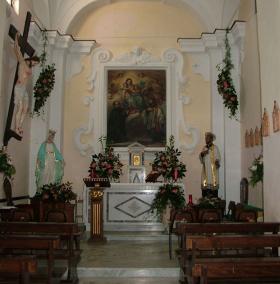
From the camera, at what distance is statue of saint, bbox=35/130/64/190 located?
10719 mm

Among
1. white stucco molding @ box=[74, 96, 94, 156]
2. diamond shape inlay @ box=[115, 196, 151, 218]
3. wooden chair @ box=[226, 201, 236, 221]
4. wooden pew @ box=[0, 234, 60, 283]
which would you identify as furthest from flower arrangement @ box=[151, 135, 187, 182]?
wooden pew @ box=[0, 234, 60, 283]

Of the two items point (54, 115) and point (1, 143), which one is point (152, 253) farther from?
point (54, 115)

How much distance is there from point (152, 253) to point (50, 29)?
747 cm

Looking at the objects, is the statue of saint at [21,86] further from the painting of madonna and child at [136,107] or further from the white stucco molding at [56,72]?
the painting of madonna and child at [136,107]

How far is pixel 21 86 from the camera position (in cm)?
1025

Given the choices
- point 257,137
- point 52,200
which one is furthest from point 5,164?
point 257,137

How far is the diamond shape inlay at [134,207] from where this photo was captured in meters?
10.3

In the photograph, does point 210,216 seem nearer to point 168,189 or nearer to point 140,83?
point 168,189

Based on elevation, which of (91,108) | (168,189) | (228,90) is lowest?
(168,189)

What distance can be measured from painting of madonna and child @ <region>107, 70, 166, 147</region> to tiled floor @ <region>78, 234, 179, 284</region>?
462 centimetres

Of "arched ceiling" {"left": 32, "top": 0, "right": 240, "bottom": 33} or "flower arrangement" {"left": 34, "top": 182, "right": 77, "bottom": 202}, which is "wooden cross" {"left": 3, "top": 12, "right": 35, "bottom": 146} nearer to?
"flower arrangement" {"left": 34, "top": 182, "right": 77, "bottom": 202}

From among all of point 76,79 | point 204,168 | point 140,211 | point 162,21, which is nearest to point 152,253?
point 140,211

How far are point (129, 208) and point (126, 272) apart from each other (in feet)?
12.0

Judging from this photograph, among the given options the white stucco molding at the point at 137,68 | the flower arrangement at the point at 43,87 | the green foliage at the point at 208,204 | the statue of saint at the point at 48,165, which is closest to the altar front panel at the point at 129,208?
the statue of saint at the point at 48,165
